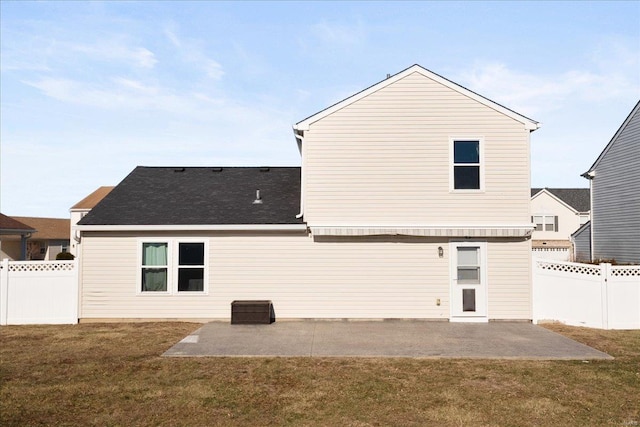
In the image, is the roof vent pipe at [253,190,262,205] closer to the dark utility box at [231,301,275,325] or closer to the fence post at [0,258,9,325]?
the dark utility box at [231,301,275,325]

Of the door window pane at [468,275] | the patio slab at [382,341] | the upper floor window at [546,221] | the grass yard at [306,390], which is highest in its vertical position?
the upper floor window at [546,221]

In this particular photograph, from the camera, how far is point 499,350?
11.1 metres

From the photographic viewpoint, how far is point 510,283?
15164 millimetres

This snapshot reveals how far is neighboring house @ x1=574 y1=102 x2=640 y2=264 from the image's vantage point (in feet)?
70.7

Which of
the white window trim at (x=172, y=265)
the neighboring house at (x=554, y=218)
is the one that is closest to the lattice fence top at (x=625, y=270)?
the white window trim at (x=172, y=265)

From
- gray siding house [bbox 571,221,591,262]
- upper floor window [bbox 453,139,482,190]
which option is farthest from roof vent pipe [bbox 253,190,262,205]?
gray siding house [bbox 571,221,591,262]

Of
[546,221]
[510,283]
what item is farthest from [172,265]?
[546,221]

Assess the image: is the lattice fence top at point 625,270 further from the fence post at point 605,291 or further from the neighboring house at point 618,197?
the neighboring house at point 618,197

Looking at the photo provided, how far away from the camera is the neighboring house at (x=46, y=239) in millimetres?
54656

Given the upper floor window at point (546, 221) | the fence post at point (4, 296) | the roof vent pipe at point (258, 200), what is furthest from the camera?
the upper floor window at point (546, 221)

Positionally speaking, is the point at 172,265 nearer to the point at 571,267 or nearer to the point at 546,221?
the point at 571,267

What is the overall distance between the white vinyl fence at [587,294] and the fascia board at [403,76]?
4.71 m

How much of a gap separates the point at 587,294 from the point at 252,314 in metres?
10.2

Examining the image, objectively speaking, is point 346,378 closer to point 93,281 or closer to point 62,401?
point 62,401
